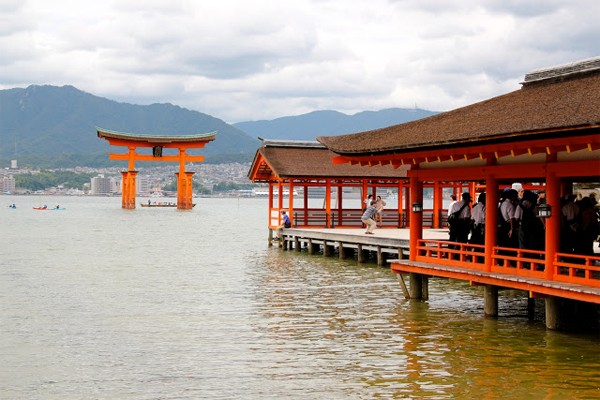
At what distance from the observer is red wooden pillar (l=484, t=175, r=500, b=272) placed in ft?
53.2

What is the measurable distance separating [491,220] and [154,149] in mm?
74601

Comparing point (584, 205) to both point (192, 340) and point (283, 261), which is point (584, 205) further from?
point (283, 261)

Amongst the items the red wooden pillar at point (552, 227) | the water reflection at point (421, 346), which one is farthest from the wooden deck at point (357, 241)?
the red wooden pillar at point (552, 227)

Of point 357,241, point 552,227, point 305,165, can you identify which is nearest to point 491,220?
point 552,227

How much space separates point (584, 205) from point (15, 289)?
50.9ft

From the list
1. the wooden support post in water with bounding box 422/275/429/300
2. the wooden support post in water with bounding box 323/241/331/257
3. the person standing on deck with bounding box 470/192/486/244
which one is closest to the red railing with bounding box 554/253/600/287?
the person standing on deck with bounding box 470/192/486/244

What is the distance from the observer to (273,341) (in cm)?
1530

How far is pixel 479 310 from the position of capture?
18562mm

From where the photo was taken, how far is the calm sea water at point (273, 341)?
12070 mm

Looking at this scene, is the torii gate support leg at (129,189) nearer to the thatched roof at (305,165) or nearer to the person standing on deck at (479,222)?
the thatched roof at (305,165)

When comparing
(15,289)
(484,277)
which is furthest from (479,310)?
(15,289)

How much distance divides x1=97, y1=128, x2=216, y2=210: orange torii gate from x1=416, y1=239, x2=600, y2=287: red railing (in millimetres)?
64776

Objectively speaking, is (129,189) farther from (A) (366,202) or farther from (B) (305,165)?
(A) (366,202)

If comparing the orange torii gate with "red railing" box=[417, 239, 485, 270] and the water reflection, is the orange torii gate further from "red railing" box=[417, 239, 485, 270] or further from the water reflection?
"red railing" box=[417, 239, 485, 270]
